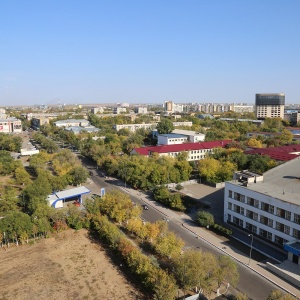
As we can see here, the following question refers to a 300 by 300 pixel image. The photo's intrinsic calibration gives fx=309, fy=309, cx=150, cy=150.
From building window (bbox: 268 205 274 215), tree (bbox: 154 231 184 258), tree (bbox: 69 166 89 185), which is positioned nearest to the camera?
tree (bbox: 154 231 184 258)

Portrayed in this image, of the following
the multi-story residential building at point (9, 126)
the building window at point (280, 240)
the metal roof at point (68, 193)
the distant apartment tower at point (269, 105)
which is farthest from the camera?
the distant apartment tower at point (269, 105)

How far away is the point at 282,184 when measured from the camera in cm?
2458

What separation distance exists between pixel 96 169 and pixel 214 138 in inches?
1037

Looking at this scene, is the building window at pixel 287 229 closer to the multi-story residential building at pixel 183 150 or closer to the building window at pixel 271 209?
the building window at pixel 271 209

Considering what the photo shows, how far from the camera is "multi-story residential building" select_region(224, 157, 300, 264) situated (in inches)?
795

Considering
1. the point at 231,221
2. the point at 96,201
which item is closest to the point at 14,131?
the point at 96,201

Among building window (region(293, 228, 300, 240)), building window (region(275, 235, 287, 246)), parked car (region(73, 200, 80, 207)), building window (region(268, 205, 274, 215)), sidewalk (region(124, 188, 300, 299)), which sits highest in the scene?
building window (region(268, 205, 274, 215))

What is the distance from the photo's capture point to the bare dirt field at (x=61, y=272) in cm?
1631

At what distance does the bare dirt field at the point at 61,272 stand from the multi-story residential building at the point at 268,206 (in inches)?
419

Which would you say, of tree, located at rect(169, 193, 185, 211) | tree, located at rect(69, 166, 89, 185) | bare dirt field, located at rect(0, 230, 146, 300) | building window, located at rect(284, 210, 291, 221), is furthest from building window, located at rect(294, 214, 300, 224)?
tree, located at rect(69, 166, 89, 185)

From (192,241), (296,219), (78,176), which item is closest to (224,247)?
(192,241)

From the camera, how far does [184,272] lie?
49.9 feet

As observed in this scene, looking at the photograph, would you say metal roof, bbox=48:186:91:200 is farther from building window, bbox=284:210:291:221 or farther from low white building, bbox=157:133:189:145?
low white building, bbox=157:133:189:145

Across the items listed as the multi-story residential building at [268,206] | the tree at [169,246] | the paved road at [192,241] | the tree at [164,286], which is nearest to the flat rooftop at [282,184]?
the multi-story residential building at [268,206]
